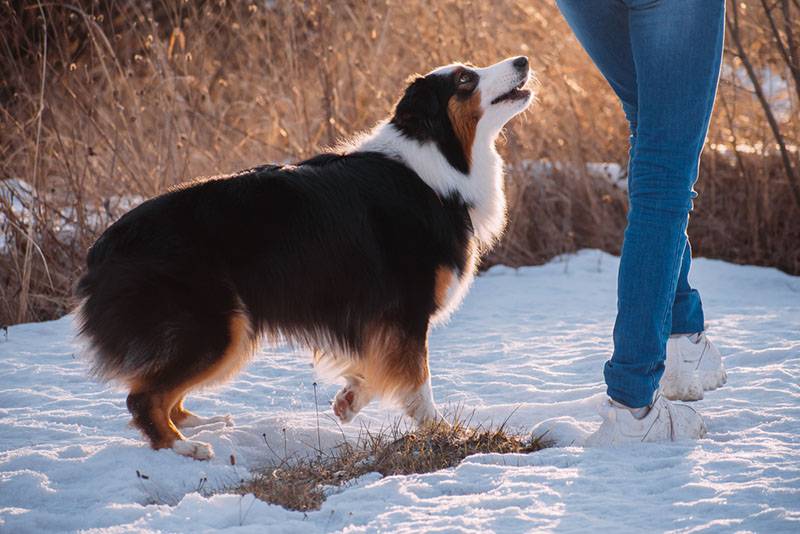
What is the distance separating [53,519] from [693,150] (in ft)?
6.91

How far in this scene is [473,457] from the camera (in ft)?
9.19

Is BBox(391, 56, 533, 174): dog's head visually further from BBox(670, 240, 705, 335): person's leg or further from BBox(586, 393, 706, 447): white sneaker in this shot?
BBox(586, 393, 706, 447): white sneaker

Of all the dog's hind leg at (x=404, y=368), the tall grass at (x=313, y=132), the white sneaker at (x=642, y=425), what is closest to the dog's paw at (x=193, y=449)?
the dog's hind leg at (x=404, y=368)

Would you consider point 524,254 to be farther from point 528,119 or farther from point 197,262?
Answer: point 197,262

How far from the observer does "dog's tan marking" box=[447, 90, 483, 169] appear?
12.3ft

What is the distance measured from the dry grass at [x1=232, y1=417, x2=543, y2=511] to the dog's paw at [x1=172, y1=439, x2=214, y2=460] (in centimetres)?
21

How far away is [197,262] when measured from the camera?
3074mm

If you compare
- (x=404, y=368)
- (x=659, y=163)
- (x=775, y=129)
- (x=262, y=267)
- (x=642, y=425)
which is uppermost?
(x=775, y=129)

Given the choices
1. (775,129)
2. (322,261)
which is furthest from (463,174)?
(775,129)

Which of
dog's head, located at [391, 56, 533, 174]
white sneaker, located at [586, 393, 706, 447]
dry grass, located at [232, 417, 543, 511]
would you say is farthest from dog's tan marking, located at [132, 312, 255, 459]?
white sneaker, located at [586, 393, 706, 447]

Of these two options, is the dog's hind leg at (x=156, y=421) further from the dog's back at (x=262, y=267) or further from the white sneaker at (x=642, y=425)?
the white sneaker at (x=642, y=425)

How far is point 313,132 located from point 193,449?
14.0 ft

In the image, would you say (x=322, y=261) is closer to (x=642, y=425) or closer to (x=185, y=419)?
(x=185, y=419)

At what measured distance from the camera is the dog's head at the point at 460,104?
3.73m
